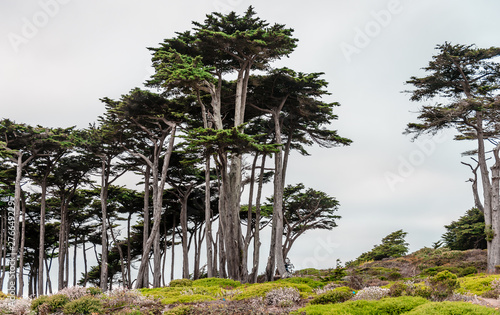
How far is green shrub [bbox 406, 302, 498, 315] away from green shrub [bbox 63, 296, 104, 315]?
22.5 ft

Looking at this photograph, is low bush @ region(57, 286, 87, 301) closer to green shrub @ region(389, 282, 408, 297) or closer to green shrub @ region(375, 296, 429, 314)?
green shrub @ region(375, 296, 429, 314)

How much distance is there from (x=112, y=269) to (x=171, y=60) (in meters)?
29.8

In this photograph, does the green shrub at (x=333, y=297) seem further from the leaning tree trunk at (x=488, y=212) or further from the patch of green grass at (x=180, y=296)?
the leaning tree trunk at (x=488, y=212)

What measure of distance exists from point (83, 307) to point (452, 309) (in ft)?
25.5

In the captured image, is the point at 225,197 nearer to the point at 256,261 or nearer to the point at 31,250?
the point at 256,261

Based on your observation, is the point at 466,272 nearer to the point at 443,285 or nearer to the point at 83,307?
the point at 443,285

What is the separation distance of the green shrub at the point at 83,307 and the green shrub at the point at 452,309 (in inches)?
269

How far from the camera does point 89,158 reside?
90.9 ft

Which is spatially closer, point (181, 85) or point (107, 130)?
point (181, 85)

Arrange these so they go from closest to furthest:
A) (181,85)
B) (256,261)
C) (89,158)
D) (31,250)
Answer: (181,85)
(256,261)
(89,158)
(31,250)

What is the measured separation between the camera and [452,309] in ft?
23.8

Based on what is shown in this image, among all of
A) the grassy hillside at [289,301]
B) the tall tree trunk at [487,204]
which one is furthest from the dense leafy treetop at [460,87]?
the grassy hillside at [289,301]

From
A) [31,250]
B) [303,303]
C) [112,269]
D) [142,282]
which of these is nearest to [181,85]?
[142,282]

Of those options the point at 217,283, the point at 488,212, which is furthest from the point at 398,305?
the point at 488,212
